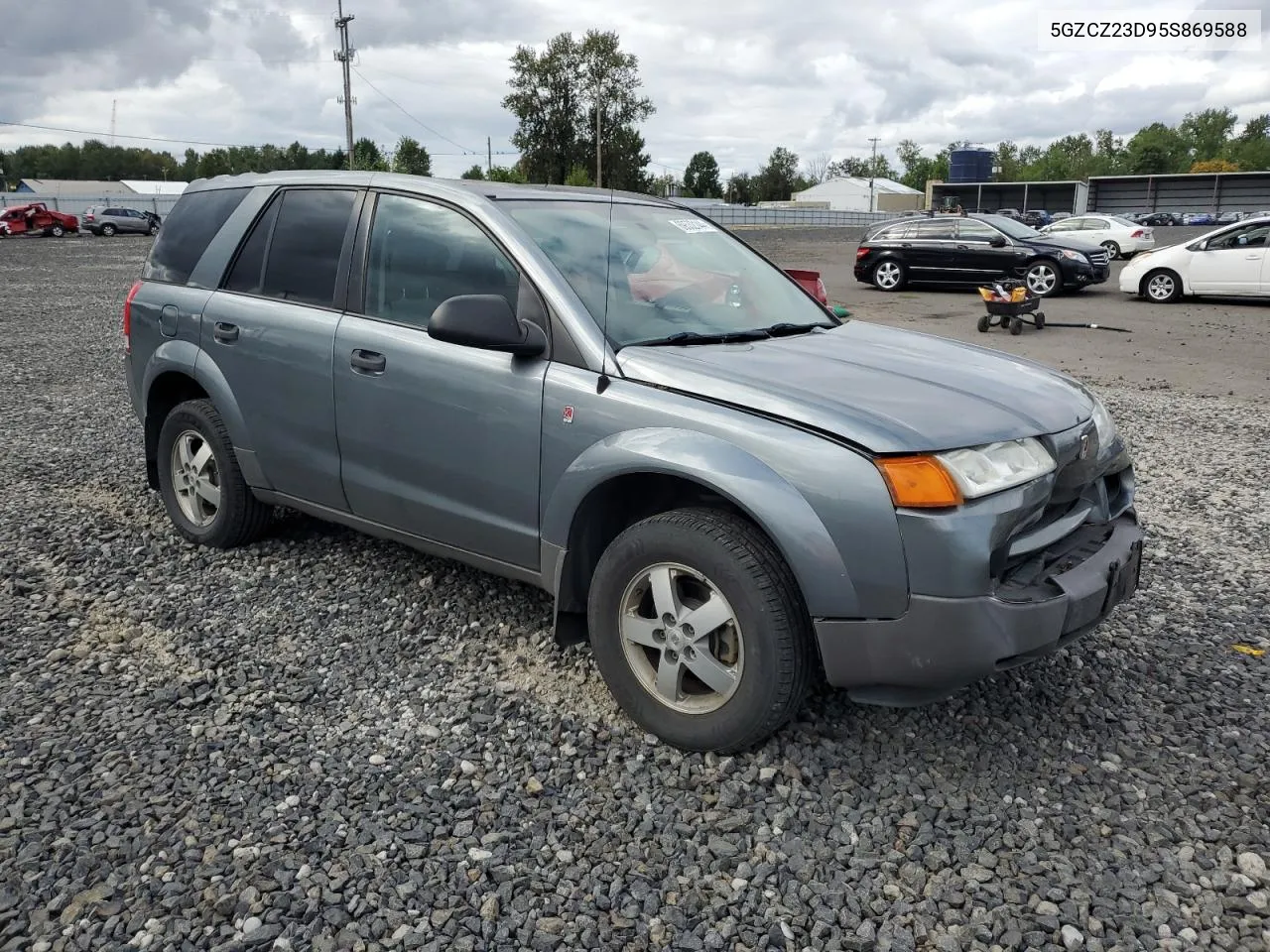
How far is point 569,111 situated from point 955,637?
89.2 meters

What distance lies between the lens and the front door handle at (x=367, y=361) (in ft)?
12.6

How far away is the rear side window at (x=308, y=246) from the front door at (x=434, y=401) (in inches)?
8.3

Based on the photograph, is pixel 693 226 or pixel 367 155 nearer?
pixel 693 226

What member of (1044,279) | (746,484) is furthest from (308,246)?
(1044,279)

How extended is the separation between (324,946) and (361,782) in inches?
26.6

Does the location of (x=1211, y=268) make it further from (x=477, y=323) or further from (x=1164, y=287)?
(x=477, y=323)

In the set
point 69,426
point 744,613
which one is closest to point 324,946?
point 744,613

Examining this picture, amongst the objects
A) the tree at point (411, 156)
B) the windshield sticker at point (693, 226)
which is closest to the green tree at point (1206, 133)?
the tree at point (411, 156)

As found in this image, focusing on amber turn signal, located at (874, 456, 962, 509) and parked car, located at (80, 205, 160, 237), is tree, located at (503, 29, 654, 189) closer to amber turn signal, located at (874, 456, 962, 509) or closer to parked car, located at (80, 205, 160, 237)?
parked car, located at (80, 205, 160, 237)

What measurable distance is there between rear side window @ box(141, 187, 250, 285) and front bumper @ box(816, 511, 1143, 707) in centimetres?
353

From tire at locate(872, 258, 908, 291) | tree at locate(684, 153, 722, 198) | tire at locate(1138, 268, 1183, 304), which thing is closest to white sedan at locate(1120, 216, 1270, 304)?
tire at locate(1138, 268, 1183, 304)

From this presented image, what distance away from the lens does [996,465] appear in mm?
2854

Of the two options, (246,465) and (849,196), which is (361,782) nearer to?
(246,465)

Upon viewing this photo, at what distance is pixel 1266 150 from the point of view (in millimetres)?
116125
